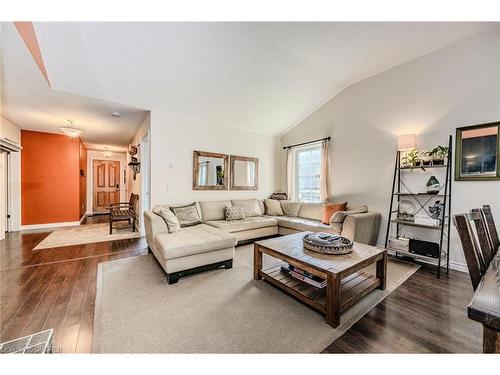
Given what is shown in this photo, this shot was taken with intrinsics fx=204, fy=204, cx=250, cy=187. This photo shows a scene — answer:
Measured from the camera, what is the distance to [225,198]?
15.1 feet

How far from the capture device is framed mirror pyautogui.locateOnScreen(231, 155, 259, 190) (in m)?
4.71

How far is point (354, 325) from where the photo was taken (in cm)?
159

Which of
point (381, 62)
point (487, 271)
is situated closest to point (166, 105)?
point (381, 62)

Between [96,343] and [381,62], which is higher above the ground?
[381,62]

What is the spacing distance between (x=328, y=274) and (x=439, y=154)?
2628 mm

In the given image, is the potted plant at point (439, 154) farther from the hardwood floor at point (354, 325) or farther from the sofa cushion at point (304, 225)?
the sofa cushion at point (304, 225)

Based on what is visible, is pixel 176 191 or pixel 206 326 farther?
pixel 176 191

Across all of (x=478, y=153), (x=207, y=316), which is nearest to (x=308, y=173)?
(x=478, y=153)

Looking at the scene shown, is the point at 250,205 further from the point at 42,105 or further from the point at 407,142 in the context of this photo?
the point at 42,105

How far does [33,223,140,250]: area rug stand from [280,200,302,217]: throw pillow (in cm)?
322

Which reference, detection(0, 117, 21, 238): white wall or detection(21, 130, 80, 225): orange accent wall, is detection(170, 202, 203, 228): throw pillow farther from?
detection(21, 130, 80, 225): orange accent wall

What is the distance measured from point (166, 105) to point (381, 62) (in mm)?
3606

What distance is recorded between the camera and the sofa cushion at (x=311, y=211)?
410cm
